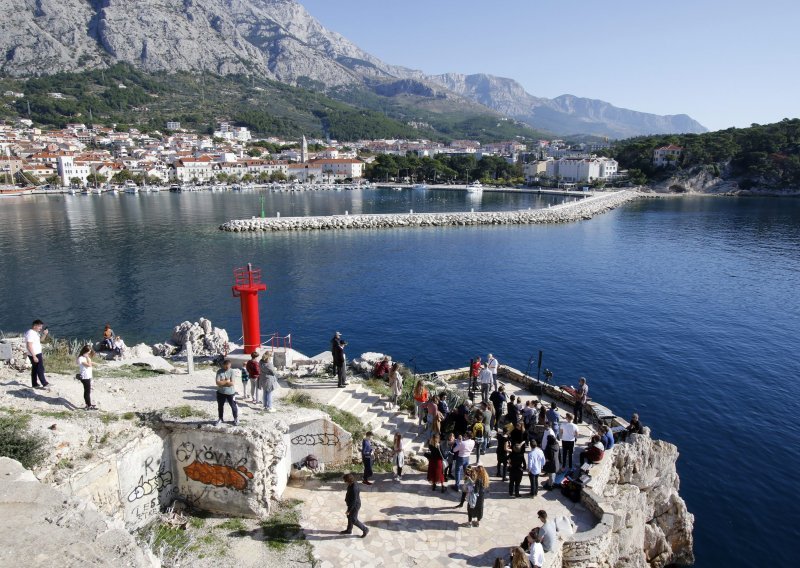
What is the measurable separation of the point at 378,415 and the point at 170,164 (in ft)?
507

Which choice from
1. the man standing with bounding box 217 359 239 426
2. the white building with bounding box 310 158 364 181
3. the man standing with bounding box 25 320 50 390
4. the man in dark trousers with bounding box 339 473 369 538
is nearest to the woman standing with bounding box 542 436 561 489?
the man in dark trousers with bounding box 339 473 369 538

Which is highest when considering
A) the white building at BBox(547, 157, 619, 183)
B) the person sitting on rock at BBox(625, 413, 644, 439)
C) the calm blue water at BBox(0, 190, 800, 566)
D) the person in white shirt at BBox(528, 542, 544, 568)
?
the white building at BBox(547, 157, 619, 183)

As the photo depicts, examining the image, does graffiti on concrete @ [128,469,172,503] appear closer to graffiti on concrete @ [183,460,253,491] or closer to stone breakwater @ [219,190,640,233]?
graffiti on concrete @ [183,460,253,491]

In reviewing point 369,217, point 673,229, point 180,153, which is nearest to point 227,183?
point 180,153

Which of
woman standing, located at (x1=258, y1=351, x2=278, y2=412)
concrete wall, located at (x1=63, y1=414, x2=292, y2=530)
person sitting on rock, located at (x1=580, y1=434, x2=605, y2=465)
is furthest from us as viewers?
person sitting on rock, located at (x1=580, y1=434, x2=605, y2=465)

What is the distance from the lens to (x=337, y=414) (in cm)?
1186

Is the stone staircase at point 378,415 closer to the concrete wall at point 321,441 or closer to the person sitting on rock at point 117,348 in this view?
the concrete wall at point 321,441

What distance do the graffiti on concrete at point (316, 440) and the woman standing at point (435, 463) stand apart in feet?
7.08

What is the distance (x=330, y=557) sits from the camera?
8.56 metres

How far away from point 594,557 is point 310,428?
6.05m

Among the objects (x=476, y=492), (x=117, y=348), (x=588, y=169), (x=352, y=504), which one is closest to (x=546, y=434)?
(x=476, y=492)

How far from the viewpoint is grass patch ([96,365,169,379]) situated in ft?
40.0

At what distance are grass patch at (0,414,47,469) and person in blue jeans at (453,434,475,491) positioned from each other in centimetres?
723

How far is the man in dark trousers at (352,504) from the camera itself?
345 inches
